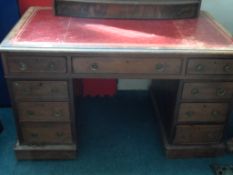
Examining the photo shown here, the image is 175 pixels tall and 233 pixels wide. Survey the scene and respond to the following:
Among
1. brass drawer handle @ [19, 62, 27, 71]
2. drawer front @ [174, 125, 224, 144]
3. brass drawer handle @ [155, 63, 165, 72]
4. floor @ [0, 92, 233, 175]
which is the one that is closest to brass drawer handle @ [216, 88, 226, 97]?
drawer front @ [174, 125, 224, 144]

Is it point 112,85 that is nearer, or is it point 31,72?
point 31,72

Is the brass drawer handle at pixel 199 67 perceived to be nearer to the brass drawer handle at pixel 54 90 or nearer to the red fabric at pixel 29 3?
the brass drawer handle at pixel 54 90

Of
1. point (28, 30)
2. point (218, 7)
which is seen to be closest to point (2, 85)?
Result: point (28, 30)

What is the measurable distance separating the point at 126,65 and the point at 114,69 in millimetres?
57

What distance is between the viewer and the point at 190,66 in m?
1.26

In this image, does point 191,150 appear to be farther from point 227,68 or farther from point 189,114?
point 227,68

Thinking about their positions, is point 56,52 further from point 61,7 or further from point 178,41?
point 178,41

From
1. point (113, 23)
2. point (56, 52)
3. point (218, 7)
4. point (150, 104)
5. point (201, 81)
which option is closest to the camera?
point (56, 52)

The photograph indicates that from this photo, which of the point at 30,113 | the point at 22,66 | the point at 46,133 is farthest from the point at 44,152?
the point at 22,66

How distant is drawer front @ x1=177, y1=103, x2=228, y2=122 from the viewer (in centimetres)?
139

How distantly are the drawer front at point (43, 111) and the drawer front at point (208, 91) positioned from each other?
0.59m

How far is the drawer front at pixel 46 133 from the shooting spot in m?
1.42

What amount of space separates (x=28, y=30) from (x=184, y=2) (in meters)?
0.82

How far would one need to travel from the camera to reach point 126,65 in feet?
4.08
